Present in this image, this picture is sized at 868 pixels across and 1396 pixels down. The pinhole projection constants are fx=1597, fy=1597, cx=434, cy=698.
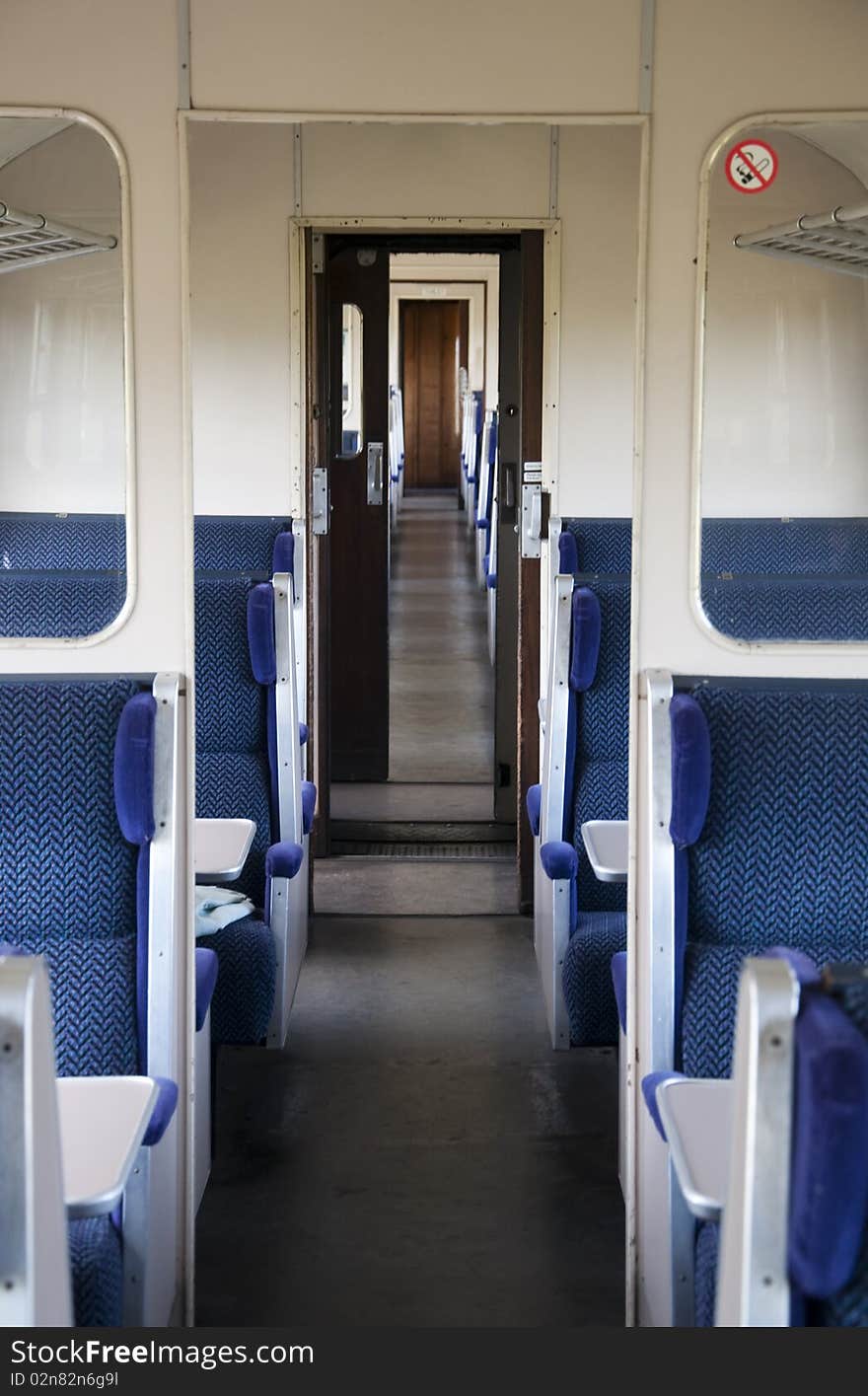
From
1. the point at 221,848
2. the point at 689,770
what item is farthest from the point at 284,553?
the point at 689,770

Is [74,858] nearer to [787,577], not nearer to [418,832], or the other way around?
[787,577]

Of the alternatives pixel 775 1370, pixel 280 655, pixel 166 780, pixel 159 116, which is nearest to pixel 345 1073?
pixel 280 655

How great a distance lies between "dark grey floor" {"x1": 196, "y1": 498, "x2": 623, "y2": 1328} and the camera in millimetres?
2740

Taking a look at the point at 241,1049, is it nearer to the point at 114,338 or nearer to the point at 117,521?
the point at 117,521

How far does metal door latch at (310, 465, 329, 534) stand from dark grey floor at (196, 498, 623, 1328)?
116cm

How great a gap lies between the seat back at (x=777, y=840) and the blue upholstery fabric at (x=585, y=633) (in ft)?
4.03

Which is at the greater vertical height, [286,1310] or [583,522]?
[583,522]

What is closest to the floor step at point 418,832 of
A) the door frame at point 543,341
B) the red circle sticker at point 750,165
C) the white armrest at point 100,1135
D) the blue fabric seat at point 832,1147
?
the door frame at point 543,341

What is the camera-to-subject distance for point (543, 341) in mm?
4590

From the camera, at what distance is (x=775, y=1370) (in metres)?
1.28

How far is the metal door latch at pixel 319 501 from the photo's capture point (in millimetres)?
4953

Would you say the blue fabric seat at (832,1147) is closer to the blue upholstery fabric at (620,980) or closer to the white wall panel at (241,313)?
the blue upholstery fabric at (620,980)

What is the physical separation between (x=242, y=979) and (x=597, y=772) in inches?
37.1

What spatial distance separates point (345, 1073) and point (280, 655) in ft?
3.19
